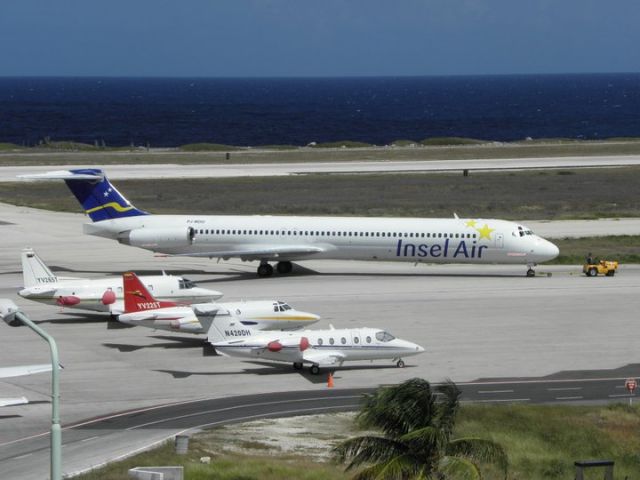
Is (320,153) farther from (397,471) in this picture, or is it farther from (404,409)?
(397,471)

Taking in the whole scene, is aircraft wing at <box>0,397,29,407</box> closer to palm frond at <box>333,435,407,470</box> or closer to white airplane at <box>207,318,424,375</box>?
white airplane at <box>207,318,424,375</box>

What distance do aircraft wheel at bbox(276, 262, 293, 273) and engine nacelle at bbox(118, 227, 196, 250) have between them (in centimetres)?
561

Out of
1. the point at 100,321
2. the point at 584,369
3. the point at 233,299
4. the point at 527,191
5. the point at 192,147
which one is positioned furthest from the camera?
the point at 192,147

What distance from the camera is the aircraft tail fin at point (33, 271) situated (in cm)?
5412

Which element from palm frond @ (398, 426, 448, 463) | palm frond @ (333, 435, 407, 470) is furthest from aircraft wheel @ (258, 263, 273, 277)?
palm frond @ (398, 426, 448, 463)

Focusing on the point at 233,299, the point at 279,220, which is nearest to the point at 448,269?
the point at 279,220

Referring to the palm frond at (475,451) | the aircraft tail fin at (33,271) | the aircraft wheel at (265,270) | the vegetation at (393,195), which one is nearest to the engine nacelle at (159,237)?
the aircraft wheel at (265,270)

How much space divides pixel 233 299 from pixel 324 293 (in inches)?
195

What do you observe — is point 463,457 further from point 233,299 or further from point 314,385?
point 233,299

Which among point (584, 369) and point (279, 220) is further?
point (279, 220)

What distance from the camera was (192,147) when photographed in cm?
15812

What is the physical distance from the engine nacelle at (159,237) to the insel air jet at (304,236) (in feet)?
0.18

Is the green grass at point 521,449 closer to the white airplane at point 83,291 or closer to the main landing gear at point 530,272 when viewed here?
the white airplane at point 83,291

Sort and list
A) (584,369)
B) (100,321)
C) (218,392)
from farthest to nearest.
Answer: (100,321)
(584,369)
(218,392)
